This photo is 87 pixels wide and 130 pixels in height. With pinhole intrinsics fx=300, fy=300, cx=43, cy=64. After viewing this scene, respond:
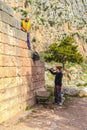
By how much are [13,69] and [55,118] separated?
103 inches

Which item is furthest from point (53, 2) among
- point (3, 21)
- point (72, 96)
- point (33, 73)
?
point (3, 21)

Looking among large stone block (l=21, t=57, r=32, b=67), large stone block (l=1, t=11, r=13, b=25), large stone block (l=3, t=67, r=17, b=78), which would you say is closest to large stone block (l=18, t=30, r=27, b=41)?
large stone block (l=21, t=57, r=32, b=67)

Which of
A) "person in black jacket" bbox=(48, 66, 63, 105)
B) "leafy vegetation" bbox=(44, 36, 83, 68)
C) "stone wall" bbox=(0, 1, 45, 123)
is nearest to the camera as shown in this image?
"stone wall" bbox=(0, 1, 45, 123)

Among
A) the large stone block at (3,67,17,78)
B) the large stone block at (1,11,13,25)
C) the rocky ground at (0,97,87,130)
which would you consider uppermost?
the large stone block at (1,11,13,25)

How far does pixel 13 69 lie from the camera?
1138 centimetres

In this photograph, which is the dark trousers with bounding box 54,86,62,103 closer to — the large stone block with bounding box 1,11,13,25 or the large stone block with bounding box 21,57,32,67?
the large stone block with bounding box 21,57,32,67

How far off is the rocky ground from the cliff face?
1717 inches

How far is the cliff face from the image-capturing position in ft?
197

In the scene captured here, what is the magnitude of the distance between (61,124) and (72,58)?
4256cm

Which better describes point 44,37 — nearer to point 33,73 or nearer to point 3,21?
Answer: point 33,73

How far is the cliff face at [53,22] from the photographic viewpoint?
59.9m

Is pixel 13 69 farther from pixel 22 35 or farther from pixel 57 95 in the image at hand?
pixel 57 95

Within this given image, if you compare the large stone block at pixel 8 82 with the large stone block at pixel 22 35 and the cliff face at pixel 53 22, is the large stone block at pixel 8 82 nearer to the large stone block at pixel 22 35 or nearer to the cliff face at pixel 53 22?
the large stone block at pixel 22 35

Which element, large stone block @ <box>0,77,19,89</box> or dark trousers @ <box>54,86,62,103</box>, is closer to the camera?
large stone block @ <box>0,77,19,89</box>
